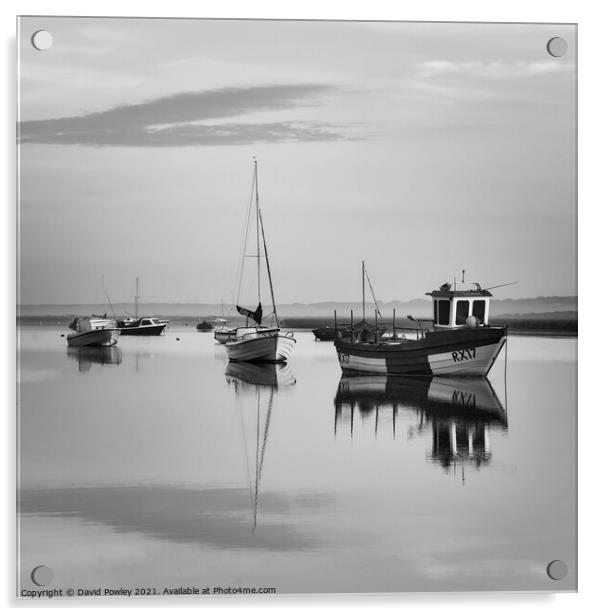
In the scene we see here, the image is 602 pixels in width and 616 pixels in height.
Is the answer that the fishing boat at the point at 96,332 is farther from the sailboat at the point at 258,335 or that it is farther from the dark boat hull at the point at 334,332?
the dark boat hull at the point at 334,332

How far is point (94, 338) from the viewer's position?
6.73 meters

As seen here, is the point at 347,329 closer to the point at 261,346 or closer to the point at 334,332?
the point at 334,332

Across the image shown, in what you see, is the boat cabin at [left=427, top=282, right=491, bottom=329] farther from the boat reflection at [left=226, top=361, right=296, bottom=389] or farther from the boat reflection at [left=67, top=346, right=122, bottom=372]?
the boat reflection at [left=67, top=346, right=122, bottom=372]

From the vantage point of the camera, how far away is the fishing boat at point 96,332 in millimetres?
6631

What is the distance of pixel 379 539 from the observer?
614cm

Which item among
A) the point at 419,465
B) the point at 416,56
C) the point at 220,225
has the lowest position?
the point at 419,465

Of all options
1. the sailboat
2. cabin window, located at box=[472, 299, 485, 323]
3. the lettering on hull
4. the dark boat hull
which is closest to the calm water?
cabin window, located at box=[472, 299, 485, 323]

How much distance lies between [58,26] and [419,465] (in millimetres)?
4071

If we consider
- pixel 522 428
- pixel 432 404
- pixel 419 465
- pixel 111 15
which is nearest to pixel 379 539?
pixel 419 465

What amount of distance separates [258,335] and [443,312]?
2.89 meters

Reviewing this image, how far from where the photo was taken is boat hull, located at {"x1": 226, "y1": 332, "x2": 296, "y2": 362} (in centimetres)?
905

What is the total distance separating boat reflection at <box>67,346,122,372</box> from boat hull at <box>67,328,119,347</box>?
6cm

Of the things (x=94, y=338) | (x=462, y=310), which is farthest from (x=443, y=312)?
(x=94, y=338)

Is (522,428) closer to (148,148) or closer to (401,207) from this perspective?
(401,207)
